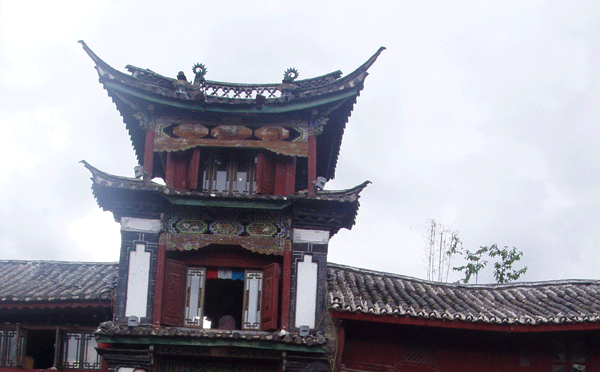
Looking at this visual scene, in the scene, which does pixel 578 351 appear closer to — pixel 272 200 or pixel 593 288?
pixel 593 288

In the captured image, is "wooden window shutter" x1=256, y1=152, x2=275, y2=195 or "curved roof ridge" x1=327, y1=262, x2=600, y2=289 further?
"curved roof ridge" x1=327, y1=262, x2=600, y2=289

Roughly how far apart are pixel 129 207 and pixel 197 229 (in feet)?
5.00

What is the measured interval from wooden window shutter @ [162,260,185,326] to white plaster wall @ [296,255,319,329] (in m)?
2.48

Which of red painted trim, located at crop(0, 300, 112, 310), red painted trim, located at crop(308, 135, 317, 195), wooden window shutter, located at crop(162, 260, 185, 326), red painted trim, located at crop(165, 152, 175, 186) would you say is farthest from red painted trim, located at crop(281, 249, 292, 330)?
red painted trim, located at crop(0, 300, 112, 310)

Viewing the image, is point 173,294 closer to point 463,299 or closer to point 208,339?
point 208,339

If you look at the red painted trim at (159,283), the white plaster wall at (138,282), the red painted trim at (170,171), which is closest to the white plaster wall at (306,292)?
the red painted trim at (159,283)

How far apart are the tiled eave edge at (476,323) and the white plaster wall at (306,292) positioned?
0.70 meters

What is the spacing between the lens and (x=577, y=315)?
14344 millimetres

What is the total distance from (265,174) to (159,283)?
134 inches

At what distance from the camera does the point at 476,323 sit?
14.3 m

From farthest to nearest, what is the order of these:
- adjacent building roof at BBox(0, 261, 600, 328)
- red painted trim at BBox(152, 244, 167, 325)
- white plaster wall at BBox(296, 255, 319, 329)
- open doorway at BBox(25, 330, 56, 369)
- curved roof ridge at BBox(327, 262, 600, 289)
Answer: curved roof ridge at BBox(327, 262, 600, 289) → open doorway at BBox(25, 330, 56, 369) → white plaster wall at BBox(296, 255, 319, 329) → red painted trim at BBox(152, 244, 167, 325) → adjacent building roof at BBox(0, 261, 600, 328)

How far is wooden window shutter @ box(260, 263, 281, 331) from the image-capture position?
14648 millimetres

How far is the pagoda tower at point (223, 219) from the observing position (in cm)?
1437

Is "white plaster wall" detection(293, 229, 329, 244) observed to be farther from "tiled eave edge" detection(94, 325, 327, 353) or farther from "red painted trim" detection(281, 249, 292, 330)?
"tiled eave edge" detection(94, 325, 327, 353)
